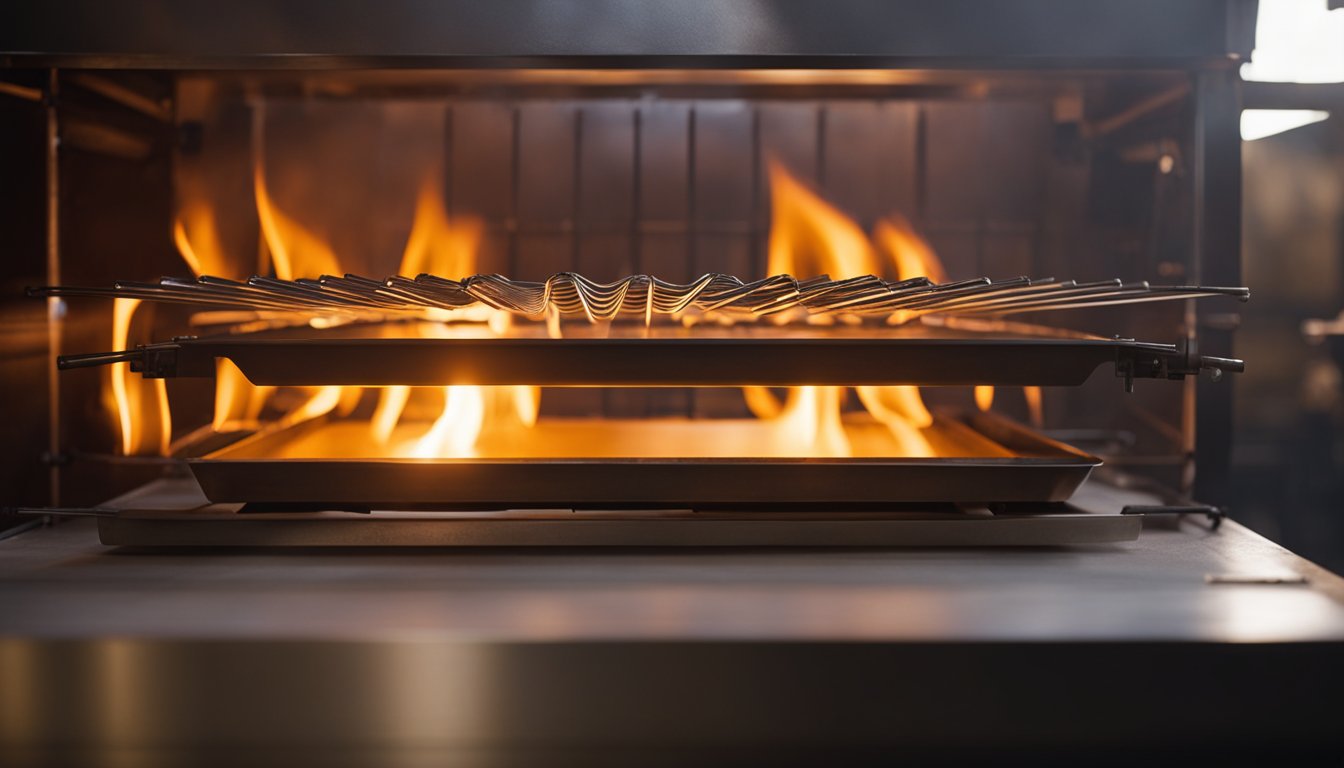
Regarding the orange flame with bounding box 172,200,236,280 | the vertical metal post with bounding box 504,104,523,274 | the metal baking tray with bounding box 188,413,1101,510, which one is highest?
the vertical metal post with bounding box 504,104,523,274

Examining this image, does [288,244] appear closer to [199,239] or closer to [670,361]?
[199,239]

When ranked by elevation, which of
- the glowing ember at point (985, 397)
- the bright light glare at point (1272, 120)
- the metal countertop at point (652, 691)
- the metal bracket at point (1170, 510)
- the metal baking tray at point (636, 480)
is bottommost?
the metal countertop at point (652, 691)

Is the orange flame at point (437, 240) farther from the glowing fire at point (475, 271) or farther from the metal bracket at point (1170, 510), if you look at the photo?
the metal bracket at point (1170, 510)

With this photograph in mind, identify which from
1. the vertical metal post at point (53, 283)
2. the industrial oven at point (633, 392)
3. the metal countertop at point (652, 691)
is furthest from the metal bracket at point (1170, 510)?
the vertical metal post at point (53, 283)

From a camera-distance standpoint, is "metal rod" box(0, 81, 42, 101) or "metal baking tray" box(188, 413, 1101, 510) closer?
"metal baking tray" box(188, 413, 1101, 510)

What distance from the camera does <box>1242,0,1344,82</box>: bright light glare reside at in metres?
1.15

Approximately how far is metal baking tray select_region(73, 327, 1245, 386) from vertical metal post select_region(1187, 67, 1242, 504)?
256 millimetres

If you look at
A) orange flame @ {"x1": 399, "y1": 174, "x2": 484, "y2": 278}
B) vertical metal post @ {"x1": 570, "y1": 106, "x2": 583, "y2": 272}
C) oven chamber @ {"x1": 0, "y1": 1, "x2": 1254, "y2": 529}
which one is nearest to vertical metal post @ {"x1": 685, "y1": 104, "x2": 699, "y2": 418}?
oven chamber @ {"x1": 0, "y1": 1, "x2": 1254, "y2": 529}

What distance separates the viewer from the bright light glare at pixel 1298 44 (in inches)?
45.1

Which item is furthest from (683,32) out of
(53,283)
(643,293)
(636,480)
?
(53,283)

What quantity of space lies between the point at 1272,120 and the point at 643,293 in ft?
3.68

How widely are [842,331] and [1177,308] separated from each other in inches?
13.0

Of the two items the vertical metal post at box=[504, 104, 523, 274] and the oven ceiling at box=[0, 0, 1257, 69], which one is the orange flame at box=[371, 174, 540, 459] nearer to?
the vertical metal post at box=[504, 104, 523, 274]

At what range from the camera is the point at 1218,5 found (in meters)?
0.89
